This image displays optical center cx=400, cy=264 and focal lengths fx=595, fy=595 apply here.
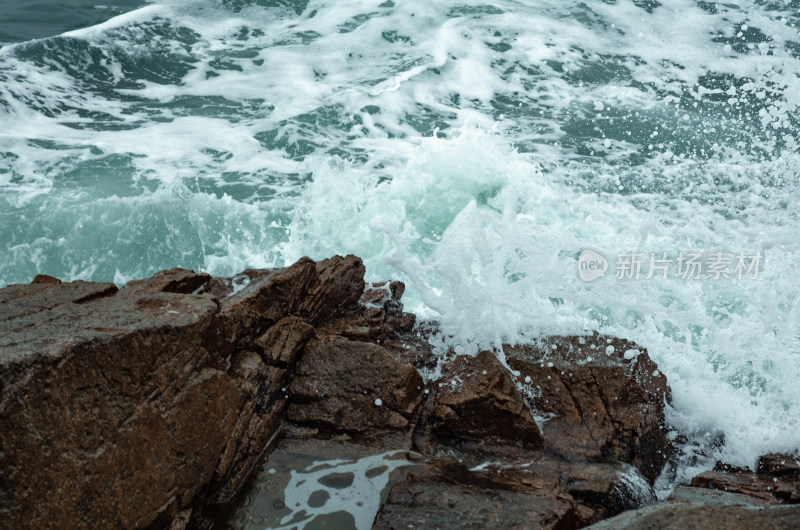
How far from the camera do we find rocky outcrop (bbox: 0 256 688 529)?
2268mm

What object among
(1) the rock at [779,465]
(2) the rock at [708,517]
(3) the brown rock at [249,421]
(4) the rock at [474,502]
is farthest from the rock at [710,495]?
(3) the brown rock at [249,421]

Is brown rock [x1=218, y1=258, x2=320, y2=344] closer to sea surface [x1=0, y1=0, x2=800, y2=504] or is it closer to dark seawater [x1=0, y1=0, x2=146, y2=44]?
sea surface [x1=0, y1=0, x2=800, y2=504]

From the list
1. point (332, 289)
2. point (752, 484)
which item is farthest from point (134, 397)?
point (752, 484)

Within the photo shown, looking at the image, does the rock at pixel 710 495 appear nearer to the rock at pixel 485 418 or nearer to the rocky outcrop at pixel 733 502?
the rocky outcrop at pixel 733 502

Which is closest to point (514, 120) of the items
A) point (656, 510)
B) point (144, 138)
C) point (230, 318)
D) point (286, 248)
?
point (286, 248)

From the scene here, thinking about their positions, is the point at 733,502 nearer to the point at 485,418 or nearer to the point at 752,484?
the point at 752,484

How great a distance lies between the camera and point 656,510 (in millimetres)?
2049

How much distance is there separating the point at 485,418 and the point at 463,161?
4.91m

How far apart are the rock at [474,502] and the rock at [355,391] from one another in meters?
0.44

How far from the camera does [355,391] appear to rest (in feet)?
11.2

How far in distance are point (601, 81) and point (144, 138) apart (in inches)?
301

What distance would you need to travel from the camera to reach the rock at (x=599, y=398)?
11.4ft

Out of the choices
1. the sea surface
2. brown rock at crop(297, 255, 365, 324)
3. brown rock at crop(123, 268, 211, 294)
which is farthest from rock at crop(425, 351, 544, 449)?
brown rock at crop(123, 268, 211, 294)

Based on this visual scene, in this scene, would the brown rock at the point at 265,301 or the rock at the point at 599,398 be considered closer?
the brown rock at the point at 265,301
